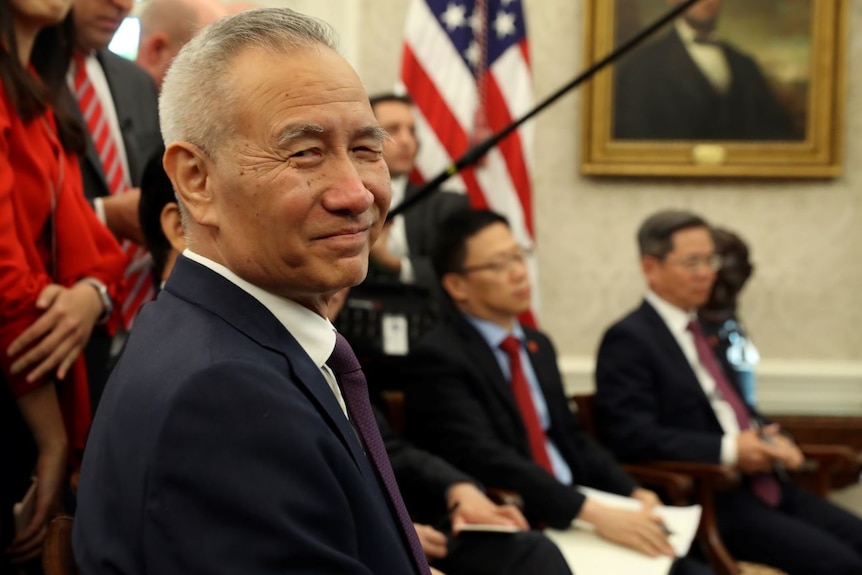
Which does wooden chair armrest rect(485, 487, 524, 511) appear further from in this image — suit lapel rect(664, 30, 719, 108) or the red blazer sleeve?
suit lapel rect(664, 30, 719, 108)

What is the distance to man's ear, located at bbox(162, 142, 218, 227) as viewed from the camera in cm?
136

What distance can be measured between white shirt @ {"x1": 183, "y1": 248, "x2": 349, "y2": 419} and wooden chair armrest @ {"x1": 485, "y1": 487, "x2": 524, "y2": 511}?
71.4 inches

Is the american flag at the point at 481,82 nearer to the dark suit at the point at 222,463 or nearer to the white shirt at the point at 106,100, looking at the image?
the white shirt at the point at 106,100

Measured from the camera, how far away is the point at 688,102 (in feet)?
18.0

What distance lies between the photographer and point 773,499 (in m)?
4.17

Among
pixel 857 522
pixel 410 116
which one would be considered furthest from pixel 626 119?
pixel 857 522

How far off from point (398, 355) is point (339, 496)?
8.11ft

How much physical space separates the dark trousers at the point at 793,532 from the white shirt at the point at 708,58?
83.0 inches

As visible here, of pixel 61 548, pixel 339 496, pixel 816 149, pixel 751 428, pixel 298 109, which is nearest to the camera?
pixel 339 496

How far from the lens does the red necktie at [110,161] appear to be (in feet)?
9.41

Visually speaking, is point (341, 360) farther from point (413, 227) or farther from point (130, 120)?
point (413, 227)

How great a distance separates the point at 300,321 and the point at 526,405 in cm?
237

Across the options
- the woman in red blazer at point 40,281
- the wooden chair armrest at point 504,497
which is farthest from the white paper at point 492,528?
the woman in red blazer at point 40,281

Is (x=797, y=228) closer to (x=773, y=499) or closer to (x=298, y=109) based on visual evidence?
(x=773, y=499)
